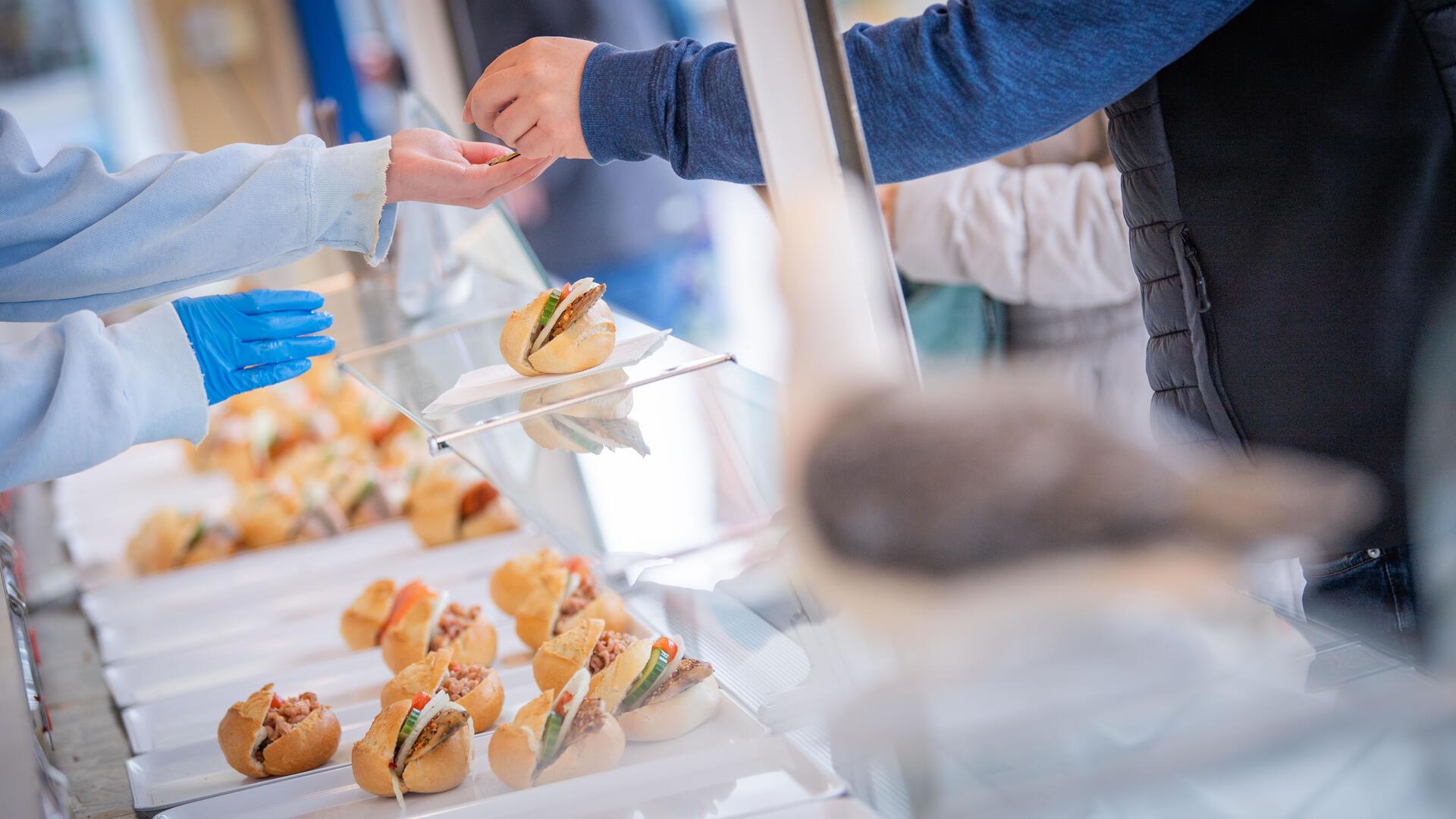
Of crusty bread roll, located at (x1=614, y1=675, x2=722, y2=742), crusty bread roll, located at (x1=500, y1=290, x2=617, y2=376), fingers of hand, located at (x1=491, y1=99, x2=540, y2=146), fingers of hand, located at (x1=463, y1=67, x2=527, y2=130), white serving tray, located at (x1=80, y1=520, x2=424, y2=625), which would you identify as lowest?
crusty bread roll, located at (x1=614, y1=675, x2=722, y2=742)

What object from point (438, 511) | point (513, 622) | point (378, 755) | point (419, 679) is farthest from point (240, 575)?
point (378, 755)

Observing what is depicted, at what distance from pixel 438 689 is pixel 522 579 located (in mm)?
255

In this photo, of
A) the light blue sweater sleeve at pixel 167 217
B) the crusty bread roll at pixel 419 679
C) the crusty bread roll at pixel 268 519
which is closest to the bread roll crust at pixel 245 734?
the crusty bread roll at pixel 419 679

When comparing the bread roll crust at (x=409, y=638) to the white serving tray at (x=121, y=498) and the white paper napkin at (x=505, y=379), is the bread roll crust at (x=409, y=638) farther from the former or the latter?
the white serving tray at (x=121, y=498)

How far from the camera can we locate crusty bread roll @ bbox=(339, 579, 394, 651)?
125 cm

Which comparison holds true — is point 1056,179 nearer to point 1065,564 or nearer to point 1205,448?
point 1205,448

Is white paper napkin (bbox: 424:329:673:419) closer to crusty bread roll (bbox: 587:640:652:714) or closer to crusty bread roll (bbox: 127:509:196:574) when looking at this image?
crusty bread roll (bbox: 587:640:652:714)

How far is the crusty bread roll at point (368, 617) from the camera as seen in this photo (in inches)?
49.1

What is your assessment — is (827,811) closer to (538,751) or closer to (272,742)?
(538,751)

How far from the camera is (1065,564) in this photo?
0.37 meters

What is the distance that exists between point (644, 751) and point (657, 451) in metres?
0.29

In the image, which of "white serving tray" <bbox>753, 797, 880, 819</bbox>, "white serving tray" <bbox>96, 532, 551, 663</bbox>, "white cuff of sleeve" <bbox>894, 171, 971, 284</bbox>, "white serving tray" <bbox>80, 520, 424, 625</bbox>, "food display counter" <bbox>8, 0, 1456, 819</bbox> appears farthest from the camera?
"white cuff of sleeve" <bbox>894, 171, 971, 284</bbox>

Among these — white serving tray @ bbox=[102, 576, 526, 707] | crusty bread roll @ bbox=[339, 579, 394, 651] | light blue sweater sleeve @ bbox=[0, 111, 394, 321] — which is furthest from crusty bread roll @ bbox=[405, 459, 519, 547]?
light blue sweater sleeve @ bbox=[0, 111, 394, 321]

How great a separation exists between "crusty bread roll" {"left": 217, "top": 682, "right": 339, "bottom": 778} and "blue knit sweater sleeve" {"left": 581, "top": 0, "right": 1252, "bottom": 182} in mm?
566
